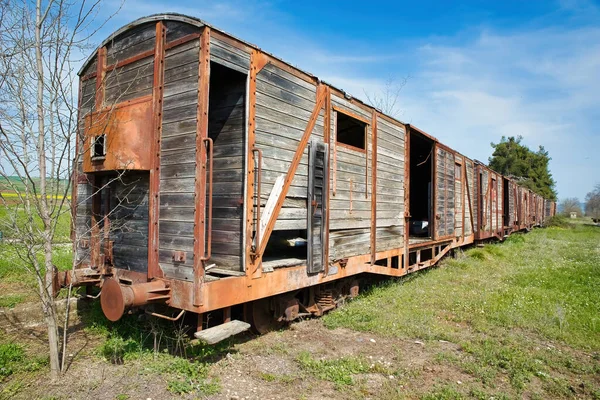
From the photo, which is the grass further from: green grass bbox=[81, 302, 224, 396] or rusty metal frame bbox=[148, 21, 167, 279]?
rusty metal frame bbox=[148, 21, 167, 279]

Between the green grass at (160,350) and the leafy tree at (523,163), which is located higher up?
the leafy tree at (523,163)

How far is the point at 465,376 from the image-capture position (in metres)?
4.34

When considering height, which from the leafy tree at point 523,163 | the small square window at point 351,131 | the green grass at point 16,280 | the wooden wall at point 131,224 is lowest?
the green grass at point 16,280

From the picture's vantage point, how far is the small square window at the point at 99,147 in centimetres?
460

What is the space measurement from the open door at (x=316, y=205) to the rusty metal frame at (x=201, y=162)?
1.84 metres

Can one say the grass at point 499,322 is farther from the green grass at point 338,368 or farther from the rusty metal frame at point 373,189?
the rusty metal frame at point 373,189

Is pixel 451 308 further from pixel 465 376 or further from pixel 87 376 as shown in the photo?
pixel 87 376

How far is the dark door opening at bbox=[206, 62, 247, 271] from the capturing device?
15.4 ft

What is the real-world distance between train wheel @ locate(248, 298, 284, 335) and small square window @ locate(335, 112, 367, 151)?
319 centimetres

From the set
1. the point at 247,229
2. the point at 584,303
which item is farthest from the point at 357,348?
the point at 584,303

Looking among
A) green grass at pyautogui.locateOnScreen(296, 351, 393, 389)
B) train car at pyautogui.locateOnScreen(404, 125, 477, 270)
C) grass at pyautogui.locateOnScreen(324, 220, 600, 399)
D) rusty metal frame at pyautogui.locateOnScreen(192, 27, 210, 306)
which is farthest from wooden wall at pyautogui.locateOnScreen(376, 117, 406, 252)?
rusty metal frame at pyautogui.locateOnScreen(192, 27, 210, 306)

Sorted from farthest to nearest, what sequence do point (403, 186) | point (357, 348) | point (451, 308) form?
point (403, 186) < point (451, 308) < point (357, 348)

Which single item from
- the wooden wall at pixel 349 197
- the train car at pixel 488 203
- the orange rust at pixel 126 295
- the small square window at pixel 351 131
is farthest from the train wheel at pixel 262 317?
the train car at pixel 488 203

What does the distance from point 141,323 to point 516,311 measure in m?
5.94
